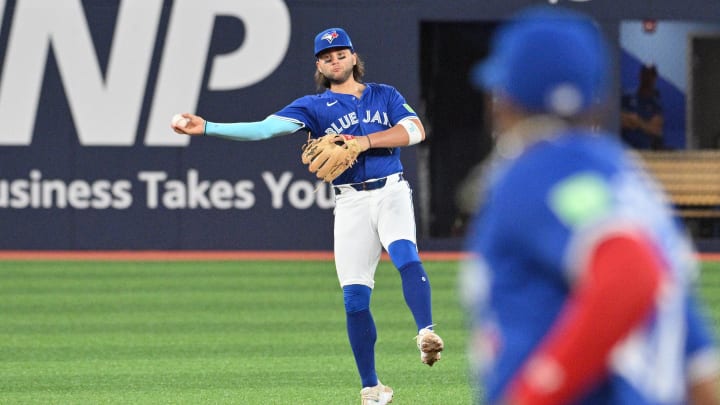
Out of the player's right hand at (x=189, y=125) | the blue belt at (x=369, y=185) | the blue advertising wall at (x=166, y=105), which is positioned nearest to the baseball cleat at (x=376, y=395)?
the blue belt at (x=369, y=185)

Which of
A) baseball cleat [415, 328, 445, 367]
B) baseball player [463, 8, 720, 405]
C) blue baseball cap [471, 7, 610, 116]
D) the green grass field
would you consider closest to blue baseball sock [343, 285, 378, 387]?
baseball cleat [415, 328, 445, 367]

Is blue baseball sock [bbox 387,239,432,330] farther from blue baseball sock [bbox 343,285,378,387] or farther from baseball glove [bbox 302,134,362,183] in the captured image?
baseball glove [bbox 302,134,362,183]

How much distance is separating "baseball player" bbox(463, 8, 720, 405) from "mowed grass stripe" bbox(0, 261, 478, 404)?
5.43 meters

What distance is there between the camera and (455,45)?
63.9ft

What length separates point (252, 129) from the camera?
298 inches

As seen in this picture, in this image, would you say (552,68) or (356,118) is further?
(356,118)

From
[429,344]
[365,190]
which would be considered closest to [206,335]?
[365,190]

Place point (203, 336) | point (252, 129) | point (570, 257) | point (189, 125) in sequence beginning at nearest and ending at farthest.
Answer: point (570, 257) < point (189, 125) < point (252, 129) < point (203, 336)

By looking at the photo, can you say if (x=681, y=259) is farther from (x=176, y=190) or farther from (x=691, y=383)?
(x=176, y=190)

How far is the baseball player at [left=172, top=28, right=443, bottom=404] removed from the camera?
7668 millimetres

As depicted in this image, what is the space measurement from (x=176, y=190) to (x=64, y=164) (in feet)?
4.87

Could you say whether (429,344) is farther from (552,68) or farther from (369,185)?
(552,68)

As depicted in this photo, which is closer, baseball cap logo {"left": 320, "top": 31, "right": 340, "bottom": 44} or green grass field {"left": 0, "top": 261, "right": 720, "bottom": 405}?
→ baseball cap logo {"left": 320, "top": 31, "right": 340, "bottom": 44}

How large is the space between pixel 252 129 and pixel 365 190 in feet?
2.57
